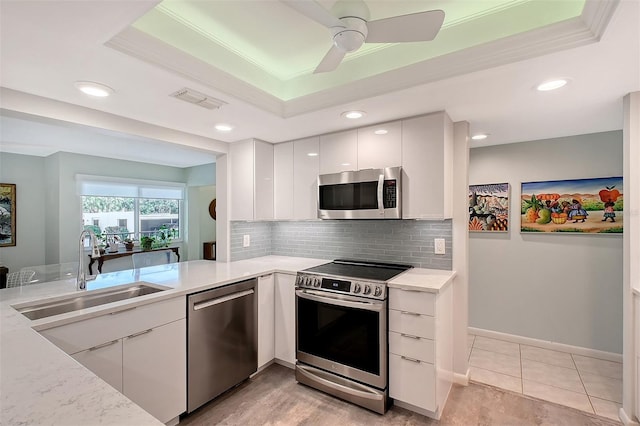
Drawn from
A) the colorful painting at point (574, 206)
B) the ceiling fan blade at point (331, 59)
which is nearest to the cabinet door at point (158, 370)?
the ceiling fan blade at point (331, 59)

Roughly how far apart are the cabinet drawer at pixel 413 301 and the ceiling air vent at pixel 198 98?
5.90ft

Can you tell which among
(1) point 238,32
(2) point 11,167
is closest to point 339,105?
(1) point 238,32

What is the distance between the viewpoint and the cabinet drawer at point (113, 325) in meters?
1.59

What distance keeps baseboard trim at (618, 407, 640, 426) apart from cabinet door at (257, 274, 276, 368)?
8.55 feet

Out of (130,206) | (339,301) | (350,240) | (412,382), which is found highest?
(130,206)

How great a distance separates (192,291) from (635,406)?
304 cm

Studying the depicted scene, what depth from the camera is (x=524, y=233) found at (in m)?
3.34

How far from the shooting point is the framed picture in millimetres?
4594

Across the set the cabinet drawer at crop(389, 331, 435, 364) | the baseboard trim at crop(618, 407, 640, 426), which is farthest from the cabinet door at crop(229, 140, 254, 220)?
the baseboard trim at crop(618, 407, 640, 426)

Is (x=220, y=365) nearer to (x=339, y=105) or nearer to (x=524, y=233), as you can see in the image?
(x=339, y=105)

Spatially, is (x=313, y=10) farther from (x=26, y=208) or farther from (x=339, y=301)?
(x=26, y=208)

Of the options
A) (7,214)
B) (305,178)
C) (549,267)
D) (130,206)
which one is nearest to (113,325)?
(305,178)

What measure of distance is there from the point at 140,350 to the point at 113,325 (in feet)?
0.80

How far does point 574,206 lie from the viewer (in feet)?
10.1
